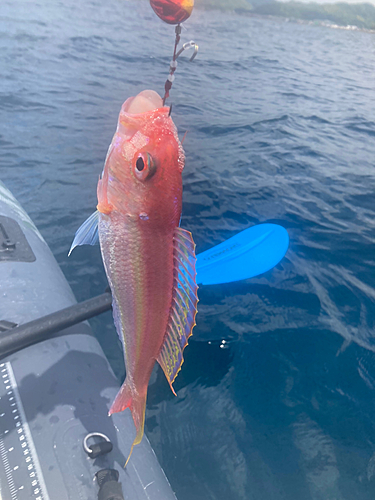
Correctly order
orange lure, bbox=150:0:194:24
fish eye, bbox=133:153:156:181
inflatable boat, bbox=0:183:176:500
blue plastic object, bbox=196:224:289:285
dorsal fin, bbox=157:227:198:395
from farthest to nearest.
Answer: blue plastic object, bbox=196:224:289:285
inflatable boat, bbox=0:183:176:500
orange lure, bbox=150:0:194:24
dorsal fin, bbox=157:227:198:395
fish eye, bbox=133:153:156:181

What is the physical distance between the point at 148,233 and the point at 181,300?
354mm

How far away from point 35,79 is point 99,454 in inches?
522

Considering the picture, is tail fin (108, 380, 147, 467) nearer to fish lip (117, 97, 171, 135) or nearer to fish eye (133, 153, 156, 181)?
fish eye (133, 153, 156, 181)

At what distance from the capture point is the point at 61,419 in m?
2.40

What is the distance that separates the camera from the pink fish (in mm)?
1396

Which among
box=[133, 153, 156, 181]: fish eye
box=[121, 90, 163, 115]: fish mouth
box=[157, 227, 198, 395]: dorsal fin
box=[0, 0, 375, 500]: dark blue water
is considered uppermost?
box=[121, 90, 163, 115]: fish mouth

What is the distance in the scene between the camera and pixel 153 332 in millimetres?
1583

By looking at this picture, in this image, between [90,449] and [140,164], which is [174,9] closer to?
[140,164]

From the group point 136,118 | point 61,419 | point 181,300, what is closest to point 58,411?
point 61,419

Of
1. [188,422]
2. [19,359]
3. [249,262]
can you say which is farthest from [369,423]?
[19,359]

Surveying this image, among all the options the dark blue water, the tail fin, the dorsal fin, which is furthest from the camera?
the dark blue water

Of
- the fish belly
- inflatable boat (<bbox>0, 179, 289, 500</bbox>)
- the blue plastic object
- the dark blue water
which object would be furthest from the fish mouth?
the blue plastic object

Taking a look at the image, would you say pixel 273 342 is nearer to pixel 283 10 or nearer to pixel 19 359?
pixel 19 359

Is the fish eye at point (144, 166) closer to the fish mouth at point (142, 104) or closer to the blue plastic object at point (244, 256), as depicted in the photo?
the fish mouth at point (142, 104)
